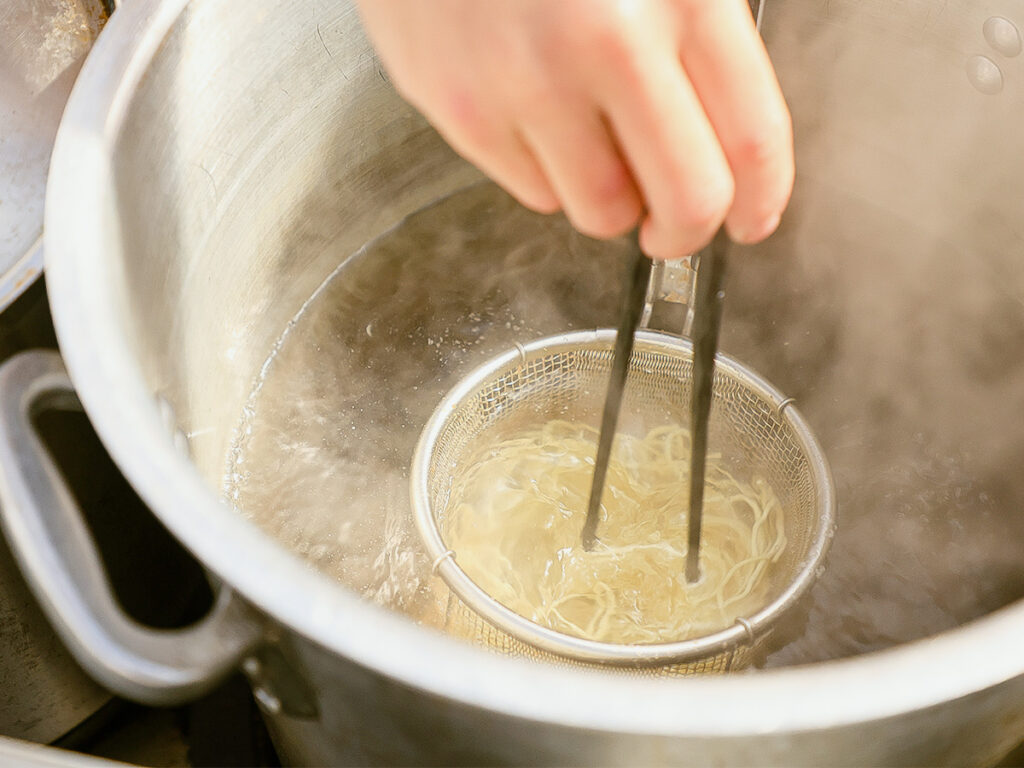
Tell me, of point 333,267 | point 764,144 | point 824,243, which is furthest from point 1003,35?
point 333,267

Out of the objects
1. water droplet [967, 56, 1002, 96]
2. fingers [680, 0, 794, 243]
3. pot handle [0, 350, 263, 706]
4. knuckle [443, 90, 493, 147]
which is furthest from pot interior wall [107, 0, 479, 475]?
water droplet [967, 56, 1002, 96]

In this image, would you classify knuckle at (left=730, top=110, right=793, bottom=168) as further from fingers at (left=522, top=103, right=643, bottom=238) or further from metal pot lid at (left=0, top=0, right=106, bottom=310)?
metal pot lid at (left=0, top=0, right=106, bottom=310)

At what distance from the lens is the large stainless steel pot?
47 centimetres

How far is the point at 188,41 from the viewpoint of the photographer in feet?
2.56

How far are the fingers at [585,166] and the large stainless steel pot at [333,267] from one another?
24 centimetres

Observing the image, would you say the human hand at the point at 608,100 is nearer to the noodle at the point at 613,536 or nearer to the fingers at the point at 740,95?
the fingers at the point at 740,95

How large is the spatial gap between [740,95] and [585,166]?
8 cm

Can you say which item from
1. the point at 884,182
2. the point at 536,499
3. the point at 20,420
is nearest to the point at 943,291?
the point at 884,182

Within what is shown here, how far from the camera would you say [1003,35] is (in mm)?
980

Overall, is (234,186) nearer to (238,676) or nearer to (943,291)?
(238,676)

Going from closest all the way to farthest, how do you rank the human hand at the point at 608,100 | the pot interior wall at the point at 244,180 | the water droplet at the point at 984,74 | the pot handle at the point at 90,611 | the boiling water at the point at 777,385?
the human hand at the point at 608,100
the pot handle at the point at 90,611
the pot interior wall at the point at 244,180
the boiling water at the point at 777,385
the water droplet at the point at 984,74

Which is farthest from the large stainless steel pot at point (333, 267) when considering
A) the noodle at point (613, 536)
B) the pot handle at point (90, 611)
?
the noodle at point (613, 536)

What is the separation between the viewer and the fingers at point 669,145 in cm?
42

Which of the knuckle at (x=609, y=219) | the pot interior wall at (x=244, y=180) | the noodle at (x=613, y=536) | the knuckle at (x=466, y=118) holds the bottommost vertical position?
the noodle at (x=613, y=536)
